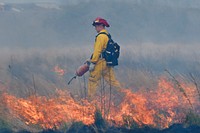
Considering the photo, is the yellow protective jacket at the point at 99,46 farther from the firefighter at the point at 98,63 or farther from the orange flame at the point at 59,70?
the orange flame at the point at 59,70

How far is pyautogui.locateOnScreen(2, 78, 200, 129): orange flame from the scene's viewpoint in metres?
9.32

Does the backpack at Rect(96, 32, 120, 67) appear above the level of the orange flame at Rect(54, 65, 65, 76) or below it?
below

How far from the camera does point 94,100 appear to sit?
1120 cm

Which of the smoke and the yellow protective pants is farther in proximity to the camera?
the smoke

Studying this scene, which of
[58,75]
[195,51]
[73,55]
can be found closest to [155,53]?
[195,51]

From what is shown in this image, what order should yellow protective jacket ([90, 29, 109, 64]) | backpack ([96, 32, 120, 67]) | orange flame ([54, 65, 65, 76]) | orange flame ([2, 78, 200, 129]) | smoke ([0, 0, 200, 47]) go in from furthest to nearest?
1. smoke ([0, 0, 200, 47])
2. orange flame ([54, 65, 65, 76])
3. backpack ([96, 32, 120, 67])
4. yellow protective jacket ([90, 29, 109, 64])
5. orange flame ([2, 78, 200, 129])

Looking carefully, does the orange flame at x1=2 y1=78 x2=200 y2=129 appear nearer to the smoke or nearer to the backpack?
the backpack

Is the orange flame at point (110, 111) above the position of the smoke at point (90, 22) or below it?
below

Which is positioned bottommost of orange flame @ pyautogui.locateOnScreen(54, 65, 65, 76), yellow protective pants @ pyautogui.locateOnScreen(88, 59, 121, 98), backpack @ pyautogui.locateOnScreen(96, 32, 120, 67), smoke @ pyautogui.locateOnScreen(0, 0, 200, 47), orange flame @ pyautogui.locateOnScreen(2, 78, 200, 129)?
orange flame @ pyautogui.locateOnScreen(2, 78, 200, 129)

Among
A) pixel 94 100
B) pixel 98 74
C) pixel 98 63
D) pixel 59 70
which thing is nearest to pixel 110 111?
pixel 94 100

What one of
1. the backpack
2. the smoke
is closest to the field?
the backpack

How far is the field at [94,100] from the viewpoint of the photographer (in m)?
8.95

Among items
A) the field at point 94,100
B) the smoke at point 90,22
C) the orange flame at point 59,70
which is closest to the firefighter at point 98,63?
the field at point 94,100

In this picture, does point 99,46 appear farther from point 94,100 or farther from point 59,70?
point 59,70
